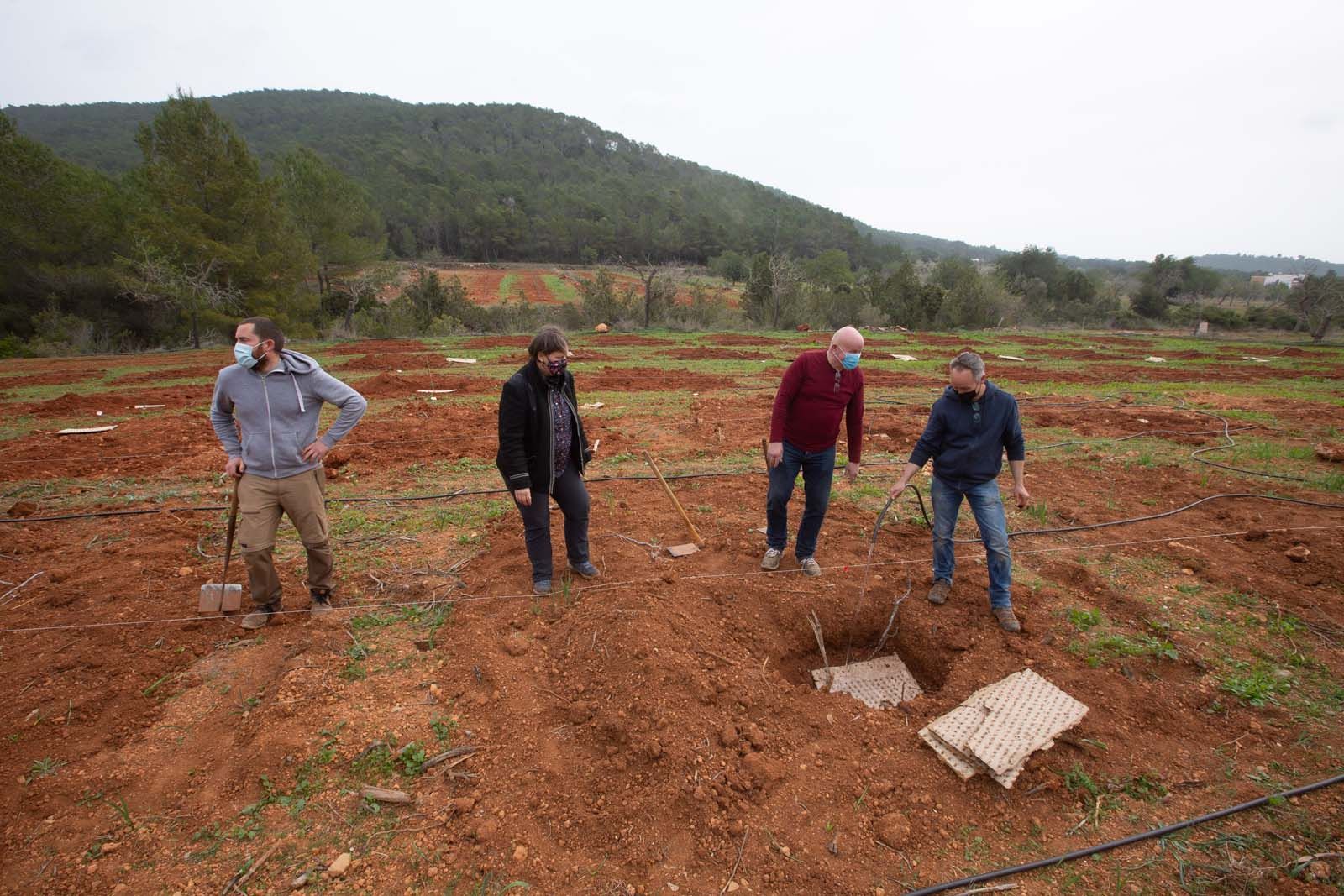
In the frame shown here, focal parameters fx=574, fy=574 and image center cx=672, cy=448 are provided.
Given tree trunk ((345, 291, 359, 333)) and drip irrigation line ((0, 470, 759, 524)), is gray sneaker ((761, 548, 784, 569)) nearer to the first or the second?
drip irrigation line ((0, 470, 759, 524))

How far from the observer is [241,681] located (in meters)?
3.49

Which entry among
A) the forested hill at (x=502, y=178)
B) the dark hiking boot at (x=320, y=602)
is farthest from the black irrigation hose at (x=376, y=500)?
the forested hill at (x=502, y=178)

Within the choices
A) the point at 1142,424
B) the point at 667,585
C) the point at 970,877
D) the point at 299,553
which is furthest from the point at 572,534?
the point at 1142,424

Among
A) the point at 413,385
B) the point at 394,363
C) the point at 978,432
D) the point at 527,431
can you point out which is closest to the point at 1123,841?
the point at 978,432

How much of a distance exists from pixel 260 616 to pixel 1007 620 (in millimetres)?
5199

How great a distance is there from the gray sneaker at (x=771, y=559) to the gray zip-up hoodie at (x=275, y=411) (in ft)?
10.5

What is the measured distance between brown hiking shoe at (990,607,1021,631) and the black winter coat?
3.31 m

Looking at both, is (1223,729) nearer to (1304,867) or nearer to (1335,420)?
(1304,867)

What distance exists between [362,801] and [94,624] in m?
2.70

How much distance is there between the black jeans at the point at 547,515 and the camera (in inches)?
161

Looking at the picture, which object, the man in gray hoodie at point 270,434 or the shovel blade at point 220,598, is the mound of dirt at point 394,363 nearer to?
the shovel blade at point 220,598

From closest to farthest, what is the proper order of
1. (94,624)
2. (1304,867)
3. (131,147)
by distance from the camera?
(1304,867) < (94,624) < (131,147)

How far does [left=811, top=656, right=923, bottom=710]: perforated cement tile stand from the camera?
3920 millimetres

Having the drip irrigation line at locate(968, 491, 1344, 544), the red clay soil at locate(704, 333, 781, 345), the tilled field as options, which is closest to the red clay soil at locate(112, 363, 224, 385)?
the tilled field
